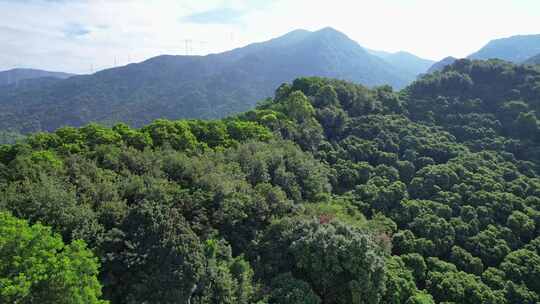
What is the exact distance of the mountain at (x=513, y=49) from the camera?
171500 mm

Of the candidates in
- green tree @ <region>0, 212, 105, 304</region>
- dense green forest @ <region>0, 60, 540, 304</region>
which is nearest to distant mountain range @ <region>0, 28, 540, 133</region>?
dense green forest @ <region>0, 60, 540, 304</region>

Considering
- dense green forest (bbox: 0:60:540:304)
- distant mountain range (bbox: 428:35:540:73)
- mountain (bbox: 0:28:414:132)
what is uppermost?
distant mountain range (bbox: 428:35:540:73)

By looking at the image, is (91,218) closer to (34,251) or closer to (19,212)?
(19,212)

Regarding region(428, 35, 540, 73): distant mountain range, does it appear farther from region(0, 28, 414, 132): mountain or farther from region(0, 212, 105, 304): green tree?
region(0, 212, 105, 304): green tree

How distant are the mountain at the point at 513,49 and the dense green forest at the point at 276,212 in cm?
15403

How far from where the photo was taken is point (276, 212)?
78.5 ft

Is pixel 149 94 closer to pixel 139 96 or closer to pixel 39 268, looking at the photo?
pixel 139 96

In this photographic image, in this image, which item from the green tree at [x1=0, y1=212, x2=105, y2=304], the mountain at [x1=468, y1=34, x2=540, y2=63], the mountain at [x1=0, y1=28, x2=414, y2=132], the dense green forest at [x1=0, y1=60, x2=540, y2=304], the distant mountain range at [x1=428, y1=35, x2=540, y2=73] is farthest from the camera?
the mountain at [x1=468, y1=34, x2=540, y2=63]

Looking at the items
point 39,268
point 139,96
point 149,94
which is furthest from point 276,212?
point 149,94

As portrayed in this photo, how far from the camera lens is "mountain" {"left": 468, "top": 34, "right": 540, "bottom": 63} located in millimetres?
171500

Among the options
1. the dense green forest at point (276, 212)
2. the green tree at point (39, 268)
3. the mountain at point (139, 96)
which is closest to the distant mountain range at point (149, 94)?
the mountain at point (139, 96)

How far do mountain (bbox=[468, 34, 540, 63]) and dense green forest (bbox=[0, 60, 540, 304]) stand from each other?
505 feet

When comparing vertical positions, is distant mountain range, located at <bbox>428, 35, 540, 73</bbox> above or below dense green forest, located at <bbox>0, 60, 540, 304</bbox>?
above

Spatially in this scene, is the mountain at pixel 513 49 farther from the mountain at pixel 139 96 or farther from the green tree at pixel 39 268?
the green tree at pixel 39 268
